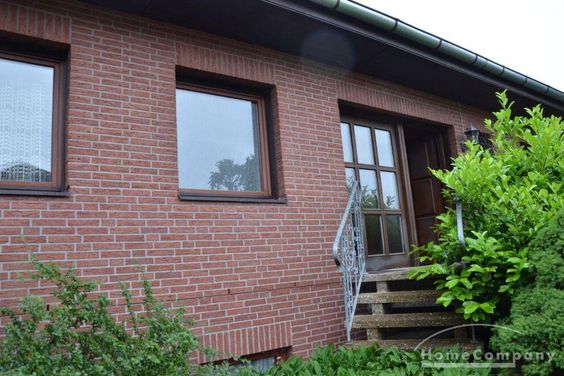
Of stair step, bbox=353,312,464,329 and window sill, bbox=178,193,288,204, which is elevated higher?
window sill, bbox=178,193,288,204

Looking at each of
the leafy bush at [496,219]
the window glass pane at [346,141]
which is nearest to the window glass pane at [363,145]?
the window glass pane at [346,141]

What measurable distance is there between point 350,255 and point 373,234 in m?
0.99

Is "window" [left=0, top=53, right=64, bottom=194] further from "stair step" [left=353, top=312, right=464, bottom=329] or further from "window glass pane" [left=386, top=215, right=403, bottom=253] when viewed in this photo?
"window glass pane" [left=386, top=215, right=403, bottom=253]

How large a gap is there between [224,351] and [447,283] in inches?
70.9

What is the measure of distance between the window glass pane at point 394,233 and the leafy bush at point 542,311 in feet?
7.48

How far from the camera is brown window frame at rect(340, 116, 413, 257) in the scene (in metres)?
5.29

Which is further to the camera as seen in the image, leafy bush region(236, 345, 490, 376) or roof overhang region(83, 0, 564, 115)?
roof overhang region(83, 0, 564, 115)

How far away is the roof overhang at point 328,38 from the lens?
3.79 metres

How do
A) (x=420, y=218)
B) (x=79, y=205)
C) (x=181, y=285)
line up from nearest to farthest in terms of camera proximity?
(x=79, y=205)
(x=181, y=285)
(x=420, y=218)

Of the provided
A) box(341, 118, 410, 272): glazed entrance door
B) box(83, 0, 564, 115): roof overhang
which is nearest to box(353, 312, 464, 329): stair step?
box(341, 118, 410, 272): glazed entrance door

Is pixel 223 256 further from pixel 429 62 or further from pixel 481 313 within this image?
pixel 429 62

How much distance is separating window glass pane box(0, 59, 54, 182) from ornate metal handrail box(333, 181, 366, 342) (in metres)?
2.36

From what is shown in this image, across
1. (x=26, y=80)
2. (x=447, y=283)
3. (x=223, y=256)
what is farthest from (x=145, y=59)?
(x=447, y=283)

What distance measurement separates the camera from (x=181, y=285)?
350 centimetres
